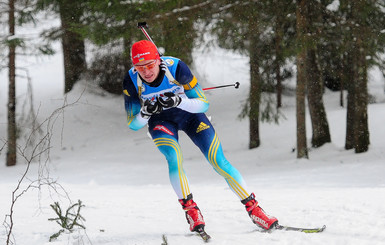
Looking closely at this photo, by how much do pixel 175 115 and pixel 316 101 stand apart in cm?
1086

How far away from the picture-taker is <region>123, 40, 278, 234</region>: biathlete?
15.2ft

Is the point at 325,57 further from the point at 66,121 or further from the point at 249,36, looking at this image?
the point at 66,121

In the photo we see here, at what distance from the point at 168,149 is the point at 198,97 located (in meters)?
0.58

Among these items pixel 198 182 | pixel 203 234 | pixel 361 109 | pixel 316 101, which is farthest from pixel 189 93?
pixel 316 101

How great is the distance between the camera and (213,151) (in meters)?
4.78

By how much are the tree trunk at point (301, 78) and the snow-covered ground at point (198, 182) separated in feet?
1.82

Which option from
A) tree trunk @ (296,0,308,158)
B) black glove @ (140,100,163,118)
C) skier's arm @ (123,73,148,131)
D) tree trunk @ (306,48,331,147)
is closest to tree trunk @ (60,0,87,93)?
tree trunk @ (306,48,331,147)

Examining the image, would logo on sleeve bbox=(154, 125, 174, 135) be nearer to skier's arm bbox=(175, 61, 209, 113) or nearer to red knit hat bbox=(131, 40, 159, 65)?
skier's arm bbox=(175, 61, 209, 113)

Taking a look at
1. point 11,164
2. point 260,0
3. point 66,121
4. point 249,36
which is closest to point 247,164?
point 249,36

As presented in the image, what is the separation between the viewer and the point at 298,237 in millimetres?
4477

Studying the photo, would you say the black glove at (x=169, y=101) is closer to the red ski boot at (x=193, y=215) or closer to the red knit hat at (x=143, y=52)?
the red knit hat at (x=143, y=52)

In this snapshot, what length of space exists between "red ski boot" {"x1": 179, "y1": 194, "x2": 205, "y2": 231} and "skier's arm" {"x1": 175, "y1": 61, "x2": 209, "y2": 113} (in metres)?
0.86

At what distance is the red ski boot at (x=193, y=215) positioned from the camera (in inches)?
182

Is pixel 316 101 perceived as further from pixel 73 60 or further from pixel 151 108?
pixel 73 60
